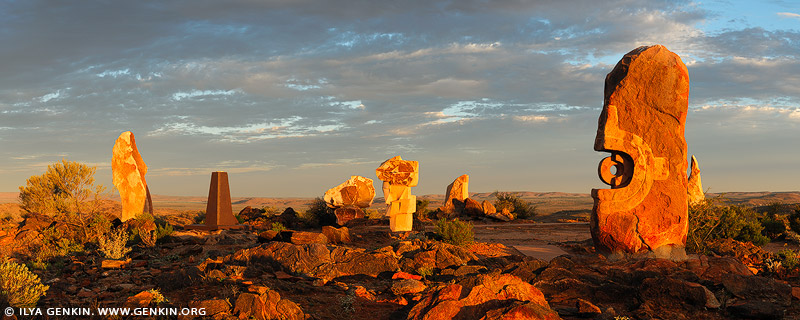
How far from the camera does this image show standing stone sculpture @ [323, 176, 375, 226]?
2145 centimetres

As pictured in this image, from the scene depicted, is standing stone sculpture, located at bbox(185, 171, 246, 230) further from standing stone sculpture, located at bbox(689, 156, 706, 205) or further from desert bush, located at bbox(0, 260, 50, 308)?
standing stone sculpture, located at bbox(689, 156, 706, 205)

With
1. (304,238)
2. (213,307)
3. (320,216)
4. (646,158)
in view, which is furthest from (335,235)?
(320,216)

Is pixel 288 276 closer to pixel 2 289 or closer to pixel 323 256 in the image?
pixel 323 256

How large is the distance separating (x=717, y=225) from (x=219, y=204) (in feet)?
46.9

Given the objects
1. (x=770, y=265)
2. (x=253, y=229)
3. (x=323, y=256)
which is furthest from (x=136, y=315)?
(x=253, y=229)

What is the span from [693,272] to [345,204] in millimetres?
14328

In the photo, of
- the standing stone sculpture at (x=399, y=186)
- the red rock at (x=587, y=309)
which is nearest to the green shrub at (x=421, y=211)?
the standing stone sculpture at (x=399, y=186)

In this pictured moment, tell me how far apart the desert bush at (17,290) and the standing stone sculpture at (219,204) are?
10921 mm

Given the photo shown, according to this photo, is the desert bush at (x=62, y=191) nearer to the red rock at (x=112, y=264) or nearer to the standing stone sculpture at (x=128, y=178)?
the standing stone sculpture at (x=128, y=178)

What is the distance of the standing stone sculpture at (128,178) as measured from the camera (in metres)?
19.5

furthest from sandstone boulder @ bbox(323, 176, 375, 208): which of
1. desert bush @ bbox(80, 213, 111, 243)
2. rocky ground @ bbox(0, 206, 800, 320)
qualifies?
rocky ground @ bbox(0, 206, 800, 320)

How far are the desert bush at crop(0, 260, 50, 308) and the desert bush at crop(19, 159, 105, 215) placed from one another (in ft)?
48.4

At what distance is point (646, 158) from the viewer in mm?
11062

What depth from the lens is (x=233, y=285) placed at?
7969 mm
